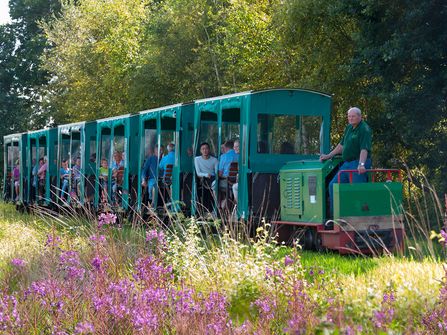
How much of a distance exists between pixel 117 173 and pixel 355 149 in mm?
10348

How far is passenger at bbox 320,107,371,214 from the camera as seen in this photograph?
42.5 feet

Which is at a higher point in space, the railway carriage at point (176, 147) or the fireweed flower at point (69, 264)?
the railway carriage at point (176, 147)

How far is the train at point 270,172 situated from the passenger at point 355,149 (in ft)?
0.76

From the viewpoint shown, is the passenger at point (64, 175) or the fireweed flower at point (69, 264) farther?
the passenger at point (64, 175)

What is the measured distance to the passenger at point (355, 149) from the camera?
13.0 meters

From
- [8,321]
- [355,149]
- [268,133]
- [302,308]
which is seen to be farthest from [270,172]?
[8,321]

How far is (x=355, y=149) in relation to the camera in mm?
13203

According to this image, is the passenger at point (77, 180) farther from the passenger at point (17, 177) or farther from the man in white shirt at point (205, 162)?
the man in white shirt at point (205, 162)

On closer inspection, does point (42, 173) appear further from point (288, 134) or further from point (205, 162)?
point (288, 134)

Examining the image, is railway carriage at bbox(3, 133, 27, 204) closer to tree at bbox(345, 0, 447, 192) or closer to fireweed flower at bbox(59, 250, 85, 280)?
tree at bbox(345, 0, 447, 192)

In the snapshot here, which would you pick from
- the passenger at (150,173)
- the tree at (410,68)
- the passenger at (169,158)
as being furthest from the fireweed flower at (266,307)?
the tree at (410,68)

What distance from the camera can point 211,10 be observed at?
38188mm

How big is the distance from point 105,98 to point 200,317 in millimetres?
44769

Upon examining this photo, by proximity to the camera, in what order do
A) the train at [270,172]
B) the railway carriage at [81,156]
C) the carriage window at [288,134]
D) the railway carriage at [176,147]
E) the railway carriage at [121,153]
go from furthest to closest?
the railway carriage at [81,156], the railway carriage at [121,153], the railway carriage at [176,147], the carriage window at [288,134], the train at [270,172]
